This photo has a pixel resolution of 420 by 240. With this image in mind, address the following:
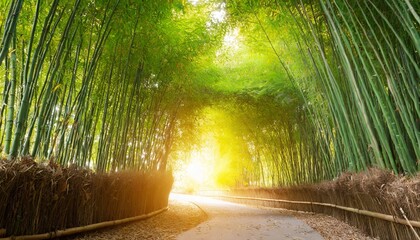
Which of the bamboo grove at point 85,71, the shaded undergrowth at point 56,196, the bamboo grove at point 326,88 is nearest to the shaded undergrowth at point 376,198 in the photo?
the bamboo grove at point 326,88

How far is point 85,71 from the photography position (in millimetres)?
3852

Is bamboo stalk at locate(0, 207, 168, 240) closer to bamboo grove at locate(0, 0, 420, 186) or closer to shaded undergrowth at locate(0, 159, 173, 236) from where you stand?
shaded undergrowth at locate(0, 159, 173, 236)

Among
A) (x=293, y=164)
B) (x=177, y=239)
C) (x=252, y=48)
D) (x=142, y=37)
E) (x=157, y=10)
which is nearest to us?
(x=177, y=239)

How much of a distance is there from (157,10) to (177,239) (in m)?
2.70

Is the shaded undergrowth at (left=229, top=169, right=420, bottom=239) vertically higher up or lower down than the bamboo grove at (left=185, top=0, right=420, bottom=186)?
lower down

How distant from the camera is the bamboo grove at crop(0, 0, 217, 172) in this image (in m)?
3.12

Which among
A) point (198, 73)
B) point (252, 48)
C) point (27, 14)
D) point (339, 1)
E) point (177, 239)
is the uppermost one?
point (252, 48)

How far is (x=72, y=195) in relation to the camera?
337cm

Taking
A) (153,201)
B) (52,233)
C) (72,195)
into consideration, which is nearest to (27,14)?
(72,195)

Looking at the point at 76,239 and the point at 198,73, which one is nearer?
the point at 76,239

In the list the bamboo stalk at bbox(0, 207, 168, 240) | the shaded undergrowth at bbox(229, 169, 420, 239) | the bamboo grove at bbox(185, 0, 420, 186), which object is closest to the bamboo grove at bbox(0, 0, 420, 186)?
the bamboo grove at bbox(185, 0, 420, 186)

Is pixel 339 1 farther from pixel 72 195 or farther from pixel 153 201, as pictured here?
pixel 153 201

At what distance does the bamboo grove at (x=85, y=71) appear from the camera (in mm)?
3121

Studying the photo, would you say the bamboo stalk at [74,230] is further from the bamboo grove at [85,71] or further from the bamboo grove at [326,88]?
the bamboo grove at [326,88]
